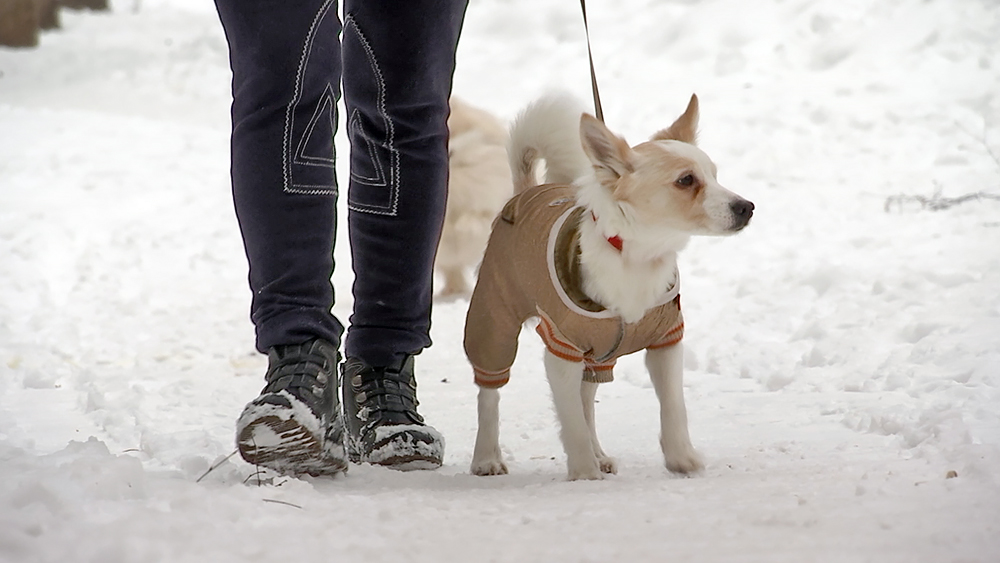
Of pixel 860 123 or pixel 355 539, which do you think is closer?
pixel 355 539

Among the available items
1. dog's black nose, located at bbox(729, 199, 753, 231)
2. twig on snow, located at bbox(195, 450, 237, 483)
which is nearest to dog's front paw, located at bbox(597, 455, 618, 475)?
dog's black nose, located at bbox(729, 199, 753, 231)

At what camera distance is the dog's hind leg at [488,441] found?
6.36 ft

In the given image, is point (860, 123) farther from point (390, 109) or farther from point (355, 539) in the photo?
point (355, 539)

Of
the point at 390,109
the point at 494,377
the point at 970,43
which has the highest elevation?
the point at 970,43

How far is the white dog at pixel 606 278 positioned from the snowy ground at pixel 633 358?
119 mm

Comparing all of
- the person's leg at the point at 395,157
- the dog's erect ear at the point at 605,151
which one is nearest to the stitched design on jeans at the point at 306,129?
the person's leg at the point at 395,157

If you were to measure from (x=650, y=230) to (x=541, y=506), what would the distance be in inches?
26.4

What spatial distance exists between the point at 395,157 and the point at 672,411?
29.2 inches

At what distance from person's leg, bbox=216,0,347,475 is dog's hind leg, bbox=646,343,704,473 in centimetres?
62

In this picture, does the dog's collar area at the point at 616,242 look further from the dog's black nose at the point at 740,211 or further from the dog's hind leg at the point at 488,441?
the dog's hind leg at the point at 488,441

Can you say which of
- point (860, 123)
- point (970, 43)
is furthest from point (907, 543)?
point (970, 43)

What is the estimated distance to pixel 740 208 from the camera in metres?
1.81

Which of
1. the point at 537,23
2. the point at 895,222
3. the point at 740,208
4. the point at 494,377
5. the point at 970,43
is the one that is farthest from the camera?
the point at 537,23

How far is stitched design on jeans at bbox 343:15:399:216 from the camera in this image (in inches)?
73.8
